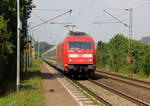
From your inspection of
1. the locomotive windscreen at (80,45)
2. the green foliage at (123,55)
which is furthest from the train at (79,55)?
the green foliage at (123,55)

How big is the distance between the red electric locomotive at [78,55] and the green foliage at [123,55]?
38.6 feet

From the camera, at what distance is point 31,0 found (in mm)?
28266

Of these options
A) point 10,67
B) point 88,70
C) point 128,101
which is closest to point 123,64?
point 88,70

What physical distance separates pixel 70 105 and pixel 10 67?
35.6 feet

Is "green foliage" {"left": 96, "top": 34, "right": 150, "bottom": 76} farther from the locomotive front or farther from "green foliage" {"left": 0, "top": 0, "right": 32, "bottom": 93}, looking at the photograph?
"green foliage" {"left": 0, "top": 0, "right": 32, "bottom": 93}

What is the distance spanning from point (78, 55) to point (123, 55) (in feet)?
63.7

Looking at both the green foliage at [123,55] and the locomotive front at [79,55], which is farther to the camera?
the green foliage at [123,55]


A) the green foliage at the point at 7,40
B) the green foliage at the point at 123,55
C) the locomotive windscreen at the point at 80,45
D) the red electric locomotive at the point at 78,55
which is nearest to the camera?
the green foliage at the point at 7,40

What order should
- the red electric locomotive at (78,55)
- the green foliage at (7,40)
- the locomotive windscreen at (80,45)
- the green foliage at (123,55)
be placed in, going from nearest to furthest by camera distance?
the green foliage at (7,40) < the red electric locomotive at (78,55) < the locomotive windscreen at (80,45) < the green foliage at (123,55)

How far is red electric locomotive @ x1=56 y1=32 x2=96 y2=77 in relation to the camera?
24.7 m

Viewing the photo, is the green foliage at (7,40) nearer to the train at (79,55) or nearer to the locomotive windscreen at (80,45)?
the train at (79,55)

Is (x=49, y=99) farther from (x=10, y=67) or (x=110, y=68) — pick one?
(x=110, y=68)

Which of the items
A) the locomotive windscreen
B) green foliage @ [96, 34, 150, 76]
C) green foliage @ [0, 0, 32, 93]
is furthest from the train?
green foliage @ [96, 34, 150, 76]

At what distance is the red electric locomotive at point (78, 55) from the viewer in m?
24.7
